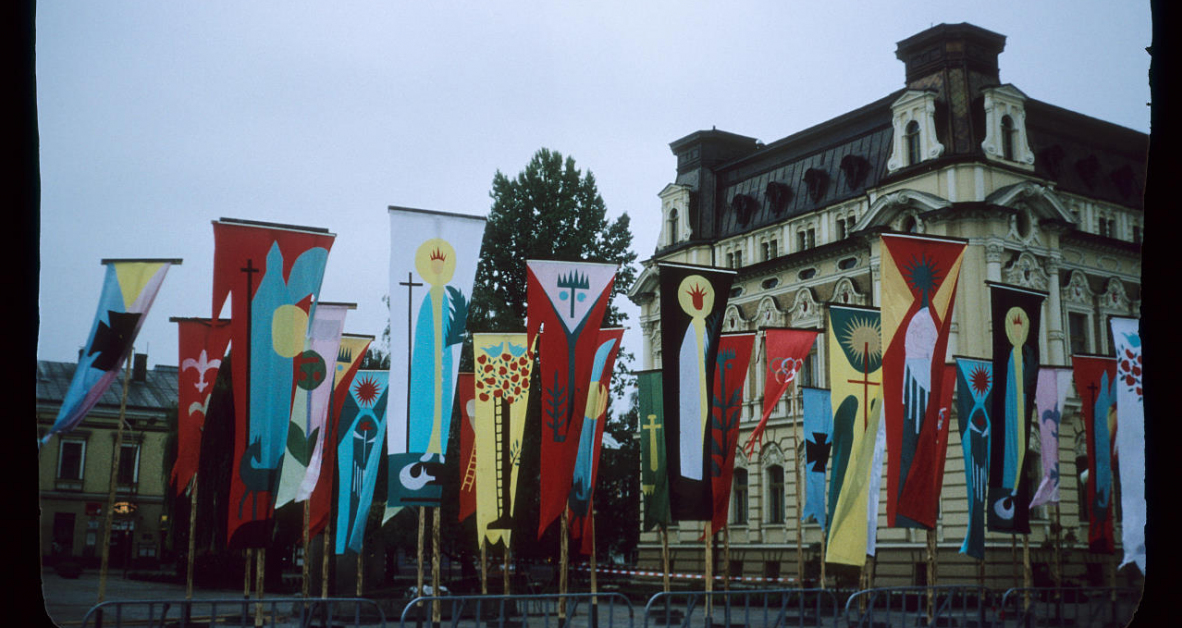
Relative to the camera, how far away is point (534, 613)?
2694 centimetres

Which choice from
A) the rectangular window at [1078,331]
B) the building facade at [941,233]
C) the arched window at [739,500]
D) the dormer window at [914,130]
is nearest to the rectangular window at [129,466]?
the building facade at [941,233]

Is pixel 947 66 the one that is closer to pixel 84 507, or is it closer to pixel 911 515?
pixel 911 515

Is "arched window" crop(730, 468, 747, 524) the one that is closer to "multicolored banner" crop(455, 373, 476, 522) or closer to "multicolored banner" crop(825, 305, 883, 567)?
"multicolored banner" crop(455, 373, 476, 522)

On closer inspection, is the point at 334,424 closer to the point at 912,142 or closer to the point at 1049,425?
the point at 1049,425

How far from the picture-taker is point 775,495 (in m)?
→ 35.9

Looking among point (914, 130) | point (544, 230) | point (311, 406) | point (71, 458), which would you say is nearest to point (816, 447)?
point (311, 406)

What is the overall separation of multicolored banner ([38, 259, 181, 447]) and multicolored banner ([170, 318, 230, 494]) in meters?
2.99

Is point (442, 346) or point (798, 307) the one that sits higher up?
point (798, 307)

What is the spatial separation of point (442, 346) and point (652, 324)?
25087 mm

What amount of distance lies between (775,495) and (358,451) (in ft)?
61.2

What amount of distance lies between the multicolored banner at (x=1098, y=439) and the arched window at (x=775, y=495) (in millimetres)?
15377

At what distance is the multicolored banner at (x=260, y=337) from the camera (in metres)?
14.3

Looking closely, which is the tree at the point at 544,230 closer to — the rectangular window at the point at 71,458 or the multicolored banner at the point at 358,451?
the multicolored banner at the point at 358,451

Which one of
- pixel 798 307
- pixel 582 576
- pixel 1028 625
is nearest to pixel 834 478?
pixel 1028 625
